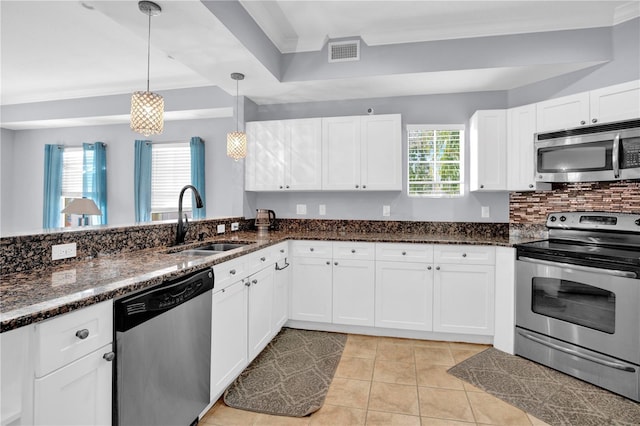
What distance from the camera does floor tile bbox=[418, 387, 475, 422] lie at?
1.98m

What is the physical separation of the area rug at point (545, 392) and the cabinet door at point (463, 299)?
0.29m

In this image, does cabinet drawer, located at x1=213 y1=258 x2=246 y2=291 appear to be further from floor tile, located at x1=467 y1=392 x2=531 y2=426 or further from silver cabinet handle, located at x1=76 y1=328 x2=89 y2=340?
floor tile, located at x1=467 y1=392 x2=531 y2=426

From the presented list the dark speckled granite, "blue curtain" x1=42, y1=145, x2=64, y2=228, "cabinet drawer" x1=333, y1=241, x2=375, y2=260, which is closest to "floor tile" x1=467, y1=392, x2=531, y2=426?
the dark speckled granite

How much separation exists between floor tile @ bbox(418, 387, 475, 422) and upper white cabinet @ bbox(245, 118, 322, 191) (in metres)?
2.15

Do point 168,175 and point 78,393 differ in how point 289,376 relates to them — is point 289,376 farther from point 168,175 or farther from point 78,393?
point 168,175

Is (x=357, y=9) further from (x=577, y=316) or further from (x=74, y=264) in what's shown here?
(x=577, y=316)

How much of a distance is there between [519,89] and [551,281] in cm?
198

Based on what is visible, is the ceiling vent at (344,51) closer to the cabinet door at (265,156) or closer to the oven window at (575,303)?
the cabinet door at (265,156)

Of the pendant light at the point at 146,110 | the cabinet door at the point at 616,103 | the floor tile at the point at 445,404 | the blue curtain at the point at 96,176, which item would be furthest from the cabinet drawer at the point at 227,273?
the blue curtain at the point at 96,176

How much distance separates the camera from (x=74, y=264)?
1.73 m

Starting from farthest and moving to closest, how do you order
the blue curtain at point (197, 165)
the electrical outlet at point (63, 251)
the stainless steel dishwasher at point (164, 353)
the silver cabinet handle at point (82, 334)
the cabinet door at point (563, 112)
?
the blue curtain at point (197, 165) → the cabinet door at point (563, 112) → the electrical outlet at point (63, 251) → the stainless steel dishwasher at point (164, 353) → the silver cabinet handle at point (82, 334)

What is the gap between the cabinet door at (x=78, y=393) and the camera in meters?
1.00

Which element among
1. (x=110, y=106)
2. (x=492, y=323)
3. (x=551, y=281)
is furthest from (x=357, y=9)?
(x=110, y=106)

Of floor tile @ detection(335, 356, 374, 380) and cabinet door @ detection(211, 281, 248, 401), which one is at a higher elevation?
cabinet door @ detection(211, 281, 248, 401)
